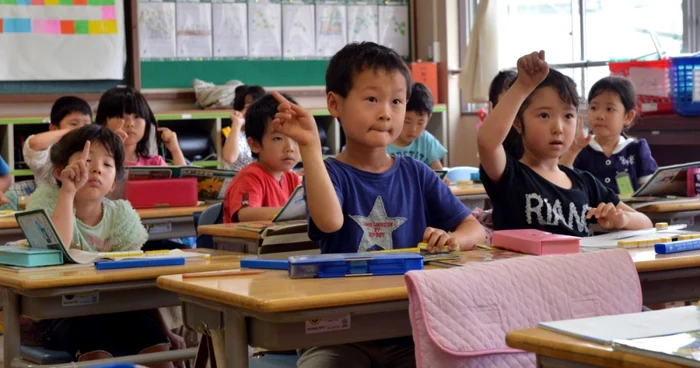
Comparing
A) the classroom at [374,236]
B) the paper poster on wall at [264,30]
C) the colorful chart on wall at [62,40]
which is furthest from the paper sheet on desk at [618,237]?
the paper poster on wall at [264,30]

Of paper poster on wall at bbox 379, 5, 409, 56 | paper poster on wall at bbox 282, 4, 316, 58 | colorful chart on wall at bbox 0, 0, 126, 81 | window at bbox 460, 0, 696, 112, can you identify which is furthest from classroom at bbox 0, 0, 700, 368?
paper poster on wall at bbox 379, 5, 409, 56

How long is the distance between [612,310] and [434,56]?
260 inches

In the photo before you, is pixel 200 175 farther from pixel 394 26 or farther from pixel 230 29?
pixel 394 26

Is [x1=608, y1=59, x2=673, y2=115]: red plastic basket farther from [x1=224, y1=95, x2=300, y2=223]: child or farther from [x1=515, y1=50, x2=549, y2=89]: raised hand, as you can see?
[x1=515, y1=50, x2=549, y2=89]: raised hand

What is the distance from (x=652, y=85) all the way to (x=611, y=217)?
10.8 feet

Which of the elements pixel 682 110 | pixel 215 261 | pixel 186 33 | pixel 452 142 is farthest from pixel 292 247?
pixel 452 142

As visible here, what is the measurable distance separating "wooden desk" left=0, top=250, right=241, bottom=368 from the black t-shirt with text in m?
0.71

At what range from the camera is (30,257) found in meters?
2.46

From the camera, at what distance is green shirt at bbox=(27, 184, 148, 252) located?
9.42ft

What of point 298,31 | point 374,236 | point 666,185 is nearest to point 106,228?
point 374,236

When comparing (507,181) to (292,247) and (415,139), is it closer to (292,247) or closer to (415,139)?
(292,247)

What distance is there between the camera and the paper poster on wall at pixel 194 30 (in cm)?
744

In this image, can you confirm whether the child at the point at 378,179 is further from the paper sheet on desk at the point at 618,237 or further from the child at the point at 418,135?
the child at the point at 418,135

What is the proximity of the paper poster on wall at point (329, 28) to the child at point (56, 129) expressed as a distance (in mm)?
3076
